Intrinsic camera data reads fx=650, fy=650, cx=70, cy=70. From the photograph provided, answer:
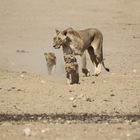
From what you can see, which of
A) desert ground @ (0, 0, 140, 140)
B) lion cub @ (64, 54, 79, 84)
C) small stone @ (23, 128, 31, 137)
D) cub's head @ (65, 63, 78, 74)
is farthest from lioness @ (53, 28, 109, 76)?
small stone @ (23, 128, 31, 137)

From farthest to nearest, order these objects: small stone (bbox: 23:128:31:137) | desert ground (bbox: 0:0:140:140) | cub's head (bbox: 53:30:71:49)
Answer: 1. cub's head (bbox: 53:30:71:49)
2. desert ground (bbox: 0:0:140:140)
3. small stone (bbox: 23:128:31:137)

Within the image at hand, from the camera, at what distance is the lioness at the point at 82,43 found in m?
16.4

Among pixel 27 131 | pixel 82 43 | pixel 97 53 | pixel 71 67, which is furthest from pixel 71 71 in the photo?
pixel 27 131

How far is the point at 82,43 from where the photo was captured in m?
16.9

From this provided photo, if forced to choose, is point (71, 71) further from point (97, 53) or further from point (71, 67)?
point (97, 53)

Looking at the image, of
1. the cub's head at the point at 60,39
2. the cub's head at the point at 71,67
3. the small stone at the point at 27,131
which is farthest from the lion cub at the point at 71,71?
the small stone at the point at 27,131

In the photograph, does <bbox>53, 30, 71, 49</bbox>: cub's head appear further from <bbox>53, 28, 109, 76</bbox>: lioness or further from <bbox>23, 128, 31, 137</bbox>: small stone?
<bbox>23, 128, 31, 137</bbox>: small stone

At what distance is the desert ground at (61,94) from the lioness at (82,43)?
22.6 inches

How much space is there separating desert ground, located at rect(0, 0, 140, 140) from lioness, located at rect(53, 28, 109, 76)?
22.6 inches

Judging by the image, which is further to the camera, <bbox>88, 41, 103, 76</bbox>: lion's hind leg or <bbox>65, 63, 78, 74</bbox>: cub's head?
<bbox>88, 41, 103, 76</bbox>: lion's hind leg

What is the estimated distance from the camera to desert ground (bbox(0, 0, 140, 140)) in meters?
9.43

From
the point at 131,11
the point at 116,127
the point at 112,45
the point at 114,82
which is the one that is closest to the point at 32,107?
the point at 116,127

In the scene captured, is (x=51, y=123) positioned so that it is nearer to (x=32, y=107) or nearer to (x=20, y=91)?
(x=32, y=107)

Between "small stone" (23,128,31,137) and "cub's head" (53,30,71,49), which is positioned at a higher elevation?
"small stone" (23,128,31,137)
